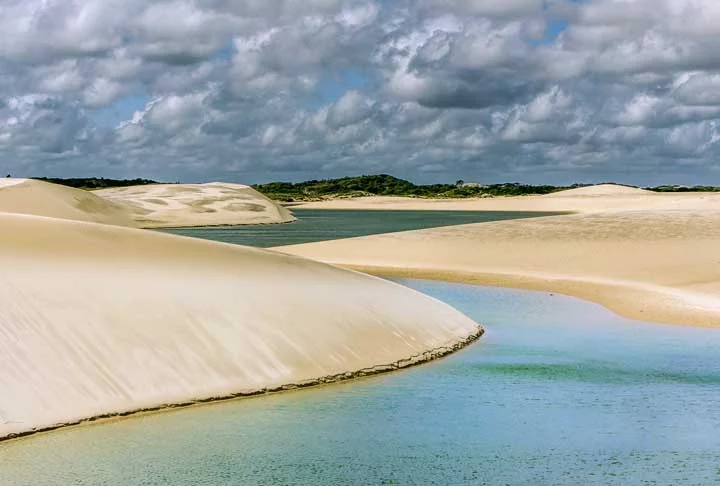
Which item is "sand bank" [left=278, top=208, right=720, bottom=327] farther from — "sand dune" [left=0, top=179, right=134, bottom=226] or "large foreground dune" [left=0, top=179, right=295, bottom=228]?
"sand dune" [left=0, top=179, right=134, bottom=226]

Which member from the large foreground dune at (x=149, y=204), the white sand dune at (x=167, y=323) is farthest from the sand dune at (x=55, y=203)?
the white sand dune at (x=167, y=323)

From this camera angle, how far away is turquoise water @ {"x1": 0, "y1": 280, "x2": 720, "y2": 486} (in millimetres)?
11844

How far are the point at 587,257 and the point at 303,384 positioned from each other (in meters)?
29.3

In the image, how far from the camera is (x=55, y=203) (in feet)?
277

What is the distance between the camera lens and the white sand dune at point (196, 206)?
342ft

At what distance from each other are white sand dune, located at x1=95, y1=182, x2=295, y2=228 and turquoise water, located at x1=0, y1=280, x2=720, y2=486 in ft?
270

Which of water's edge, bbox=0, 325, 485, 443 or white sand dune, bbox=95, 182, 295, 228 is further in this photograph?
white sand dune, bbox=95, 182, 295, 228

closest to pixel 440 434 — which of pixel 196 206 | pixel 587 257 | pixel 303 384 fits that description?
pixel 303 384

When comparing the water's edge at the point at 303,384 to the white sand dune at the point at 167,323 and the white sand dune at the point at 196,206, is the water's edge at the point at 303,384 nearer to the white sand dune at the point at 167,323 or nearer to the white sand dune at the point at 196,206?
the white sand dune at the point at 167,323

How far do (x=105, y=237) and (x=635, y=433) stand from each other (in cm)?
1345

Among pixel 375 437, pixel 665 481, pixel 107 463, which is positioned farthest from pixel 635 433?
pixel 107 463

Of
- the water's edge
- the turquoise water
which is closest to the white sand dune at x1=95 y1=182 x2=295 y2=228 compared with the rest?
the water's edge

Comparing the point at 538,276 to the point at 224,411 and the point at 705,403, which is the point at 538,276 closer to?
the point at 705,403

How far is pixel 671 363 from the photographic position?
19672 mm
